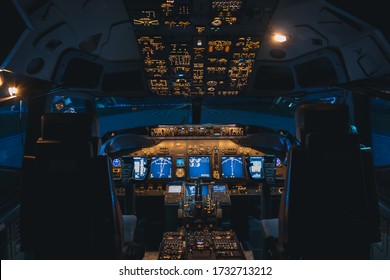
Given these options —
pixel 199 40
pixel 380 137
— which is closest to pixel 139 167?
pixel 199 40

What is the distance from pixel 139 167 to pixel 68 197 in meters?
2.00

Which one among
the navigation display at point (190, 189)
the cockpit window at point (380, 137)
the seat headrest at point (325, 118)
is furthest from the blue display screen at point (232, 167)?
the seat headrest at point (325, 118)

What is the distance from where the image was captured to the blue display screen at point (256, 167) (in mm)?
3639

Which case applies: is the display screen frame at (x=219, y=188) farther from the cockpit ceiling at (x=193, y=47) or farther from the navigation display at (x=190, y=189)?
the cockpit ceiling at (x=193, y=47)

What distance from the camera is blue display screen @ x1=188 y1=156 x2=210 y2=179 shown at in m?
3.76

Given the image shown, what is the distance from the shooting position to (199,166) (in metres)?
3.80

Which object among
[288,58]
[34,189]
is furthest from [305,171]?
[288,58]

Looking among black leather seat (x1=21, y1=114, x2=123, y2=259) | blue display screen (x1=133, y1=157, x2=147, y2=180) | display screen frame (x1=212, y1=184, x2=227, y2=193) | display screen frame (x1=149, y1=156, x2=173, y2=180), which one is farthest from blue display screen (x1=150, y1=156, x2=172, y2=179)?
black leather seat (x1=21, y1=114, x2=123, y2=259)

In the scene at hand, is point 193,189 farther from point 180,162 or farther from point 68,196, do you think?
point 68,196

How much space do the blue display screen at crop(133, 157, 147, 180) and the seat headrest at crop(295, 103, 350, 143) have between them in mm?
2440

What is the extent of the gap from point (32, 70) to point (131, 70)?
141 centimetres

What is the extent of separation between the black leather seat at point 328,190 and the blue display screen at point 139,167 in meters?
2.28
